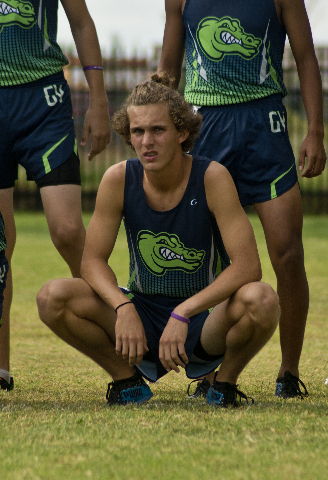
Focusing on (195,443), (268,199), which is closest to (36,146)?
(268,199)

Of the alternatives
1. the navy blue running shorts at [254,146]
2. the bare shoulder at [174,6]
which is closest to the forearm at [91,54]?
the bare shoulder at [174,6]

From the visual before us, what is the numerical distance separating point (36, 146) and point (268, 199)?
1.19 meters

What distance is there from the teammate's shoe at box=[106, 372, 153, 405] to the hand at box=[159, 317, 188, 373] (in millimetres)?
307

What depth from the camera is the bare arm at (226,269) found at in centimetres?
291

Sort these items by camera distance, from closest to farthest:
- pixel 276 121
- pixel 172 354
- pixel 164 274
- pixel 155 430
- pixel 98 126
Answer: pixel 155 430 < pixel 172 354 < pixel 164 274 < pixel 276 121 < pixel 98 126

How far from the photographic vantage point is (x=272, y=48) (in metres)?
3.63

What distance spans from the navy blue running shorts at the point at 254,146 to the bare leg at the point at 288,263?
73 mm

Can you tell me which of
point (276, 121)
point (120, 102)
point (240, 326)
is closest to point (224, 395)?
point (240, 326)

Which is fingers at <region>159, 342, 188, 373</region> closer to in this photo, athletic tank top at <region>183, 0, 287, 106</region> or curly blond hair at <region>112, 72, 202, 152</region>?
curly blond hair at <region>112, 72, 202, 152</region>

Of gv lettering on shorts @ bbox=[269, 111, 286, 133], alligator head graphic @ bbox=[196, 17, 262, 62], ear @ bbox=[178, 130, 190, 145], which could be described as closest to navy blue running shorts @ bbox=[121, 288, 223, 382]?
ear @ bbox=[178, 130, 190, 145]

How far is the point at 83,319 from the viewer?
10.2 ft

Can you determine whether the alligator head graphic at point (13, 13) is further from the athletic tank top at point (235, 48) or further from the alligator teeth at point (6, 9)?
the athletic tank top at point (235, 48)

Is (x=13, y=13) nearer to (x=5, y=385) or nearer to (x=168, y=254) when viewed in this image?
(x=168, y=254)

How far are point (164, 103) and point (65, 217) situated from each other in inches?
30.3
